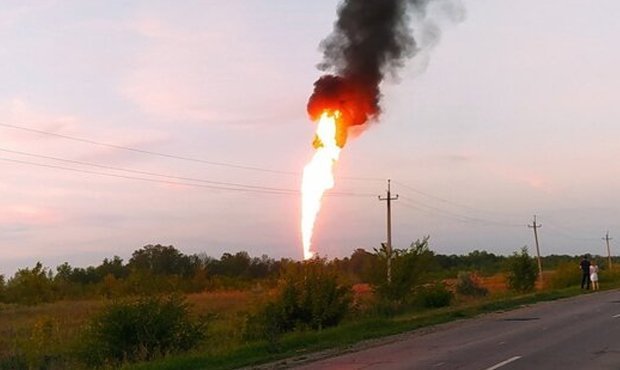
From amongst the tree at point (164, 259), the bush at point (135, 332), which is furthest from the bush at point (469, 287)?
the tree at point (164, 259)

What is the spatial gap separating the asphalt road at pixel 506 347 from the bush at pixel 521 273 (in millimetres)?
28128

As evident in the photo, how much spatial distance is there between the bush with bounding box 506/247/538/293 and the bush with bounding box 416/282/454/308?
644 inches

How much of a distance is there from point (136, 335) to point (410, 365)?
10693mm

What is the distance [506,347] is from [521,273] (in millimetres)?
38904

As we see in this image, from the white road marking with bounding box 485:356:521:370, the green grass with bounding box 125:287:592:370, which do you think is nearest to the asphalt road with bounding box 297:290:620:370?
the white road marking with bounding box 485:356:521:370

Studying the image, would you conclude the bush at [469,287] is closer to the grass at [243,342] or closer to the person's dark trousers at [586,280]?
the person's dark trousers at [586,280]

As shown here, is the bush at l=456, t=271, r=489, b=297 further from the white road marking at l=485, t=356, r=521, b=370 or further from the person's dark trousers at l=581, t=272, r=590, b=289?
the white road marking at l=485, t=356, r=521, b=370

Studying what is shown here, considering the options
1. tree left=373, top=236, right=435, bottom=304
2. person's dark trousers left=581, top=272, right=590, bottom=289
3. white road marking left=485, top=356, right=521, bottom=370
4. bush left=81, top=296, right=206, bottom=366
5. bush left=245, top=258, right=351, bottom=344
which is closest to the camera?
white road marking left=485, top=356, right=521, bottom=370

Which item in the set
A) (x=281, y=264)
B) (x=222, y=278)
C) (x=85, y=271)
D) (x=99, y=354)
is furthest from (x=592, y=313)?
(x=85, y=271)

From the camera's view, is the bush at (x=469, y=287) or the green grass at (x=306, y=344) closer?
the green grass at (x=306, y=344)

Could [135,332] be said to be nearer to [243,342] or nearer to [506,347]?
[243,342]

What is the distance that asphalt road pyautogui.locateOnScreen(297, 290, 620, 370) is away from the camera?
49.1 feet

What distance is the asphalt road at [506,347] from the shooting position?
1498 centimetres

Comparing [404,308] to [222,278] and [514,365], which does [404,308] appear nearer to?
[514,365]
